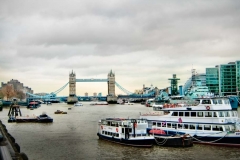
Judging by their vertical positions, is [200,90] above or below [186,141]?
above

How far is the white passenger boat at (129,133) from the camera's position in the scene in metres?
39.3

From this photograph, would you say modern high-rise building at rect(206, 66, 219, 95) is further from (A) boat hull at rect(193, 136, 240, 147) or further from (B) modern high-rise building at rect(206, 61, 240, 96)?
(A) boat hull at rect(193, 136, 240, 147)

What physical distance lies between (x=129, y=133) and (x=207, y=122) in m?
10.1

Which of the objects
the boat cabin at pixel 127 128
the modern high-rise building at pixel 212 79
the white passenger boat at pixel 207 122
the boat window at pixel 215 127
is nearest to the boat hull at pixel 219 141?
the white passenger boat at pixel 207 122

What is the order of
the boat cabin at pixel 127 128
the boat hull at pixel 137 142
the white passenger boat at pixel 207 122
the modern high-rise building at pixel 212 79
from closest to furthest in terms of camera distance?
the boat hull at pixel 137 142 < the white passenger boat at pixel 207 122 < the boat cabin at pixel 127 128 < the modern high-rise building at pixel 212 79

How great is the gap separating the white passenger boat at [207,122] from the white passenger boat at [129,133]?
5.66 m

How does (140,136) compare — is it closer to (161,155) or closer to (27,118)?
(161,155)

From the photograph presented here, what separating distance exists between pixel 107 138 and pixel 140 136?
5.84m

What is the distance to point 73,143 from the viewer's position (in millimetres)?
44688

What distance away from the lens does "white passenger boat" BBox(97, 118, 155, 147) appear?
3931 cm

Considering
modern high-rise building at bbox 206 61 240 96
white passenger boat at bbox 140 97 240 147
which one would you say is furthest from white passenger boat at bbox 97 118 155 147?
modern high-rise building at bbox 206 61 240 96

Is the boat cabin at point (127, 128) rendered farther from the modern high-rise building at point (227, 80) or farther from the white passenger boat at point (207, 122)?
the modern high-rise building at point (227, 80)

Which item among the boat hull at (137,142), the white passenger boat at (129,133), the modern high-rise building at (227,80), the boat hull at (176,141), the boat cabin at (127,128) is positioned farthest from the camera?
the modern high-rise building at (227,80)

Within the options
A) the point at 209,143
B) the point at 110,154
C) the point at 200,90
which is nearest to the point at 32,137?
the point at 110,154
